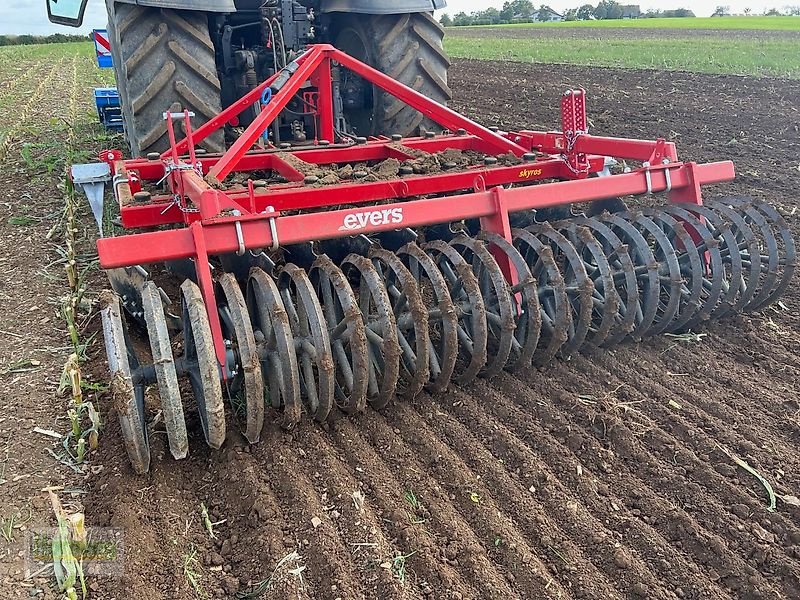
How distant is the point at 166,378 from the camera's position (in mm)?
2477

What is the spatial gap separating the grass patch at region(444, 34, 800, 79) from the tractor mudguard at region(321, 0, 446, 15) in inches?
415

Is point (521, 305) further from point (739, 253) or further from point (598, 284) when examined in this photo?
point (739, 253)

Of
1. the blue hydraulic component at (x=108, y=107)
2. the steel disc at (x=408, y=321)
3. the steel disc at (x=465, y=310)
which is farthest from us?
the blue hydraulic component at (x=108, y=107)

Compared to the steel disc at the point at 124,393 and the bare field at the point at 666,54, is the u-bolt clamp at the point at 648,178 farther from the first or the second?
the bare field at the point at 666,54

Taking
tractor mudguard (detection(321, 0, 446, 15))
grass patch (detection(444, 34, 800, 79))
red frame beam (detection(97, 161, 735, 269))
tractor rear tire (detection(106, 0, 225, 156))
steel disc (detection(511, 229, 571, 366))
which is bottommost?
steel disc (detection(511, 229, 571, 366))

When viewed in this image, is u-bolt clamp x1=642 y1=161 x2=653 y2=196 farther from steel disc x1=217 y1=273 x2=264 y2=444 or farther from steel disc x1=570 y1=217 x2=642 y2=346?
steel disc x1=217 y1=273 x2=264 y2=444

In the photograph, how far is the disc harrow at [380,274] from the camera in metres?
2.65

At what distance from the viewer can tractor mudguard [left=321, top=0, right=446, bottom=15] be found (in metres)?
4.81

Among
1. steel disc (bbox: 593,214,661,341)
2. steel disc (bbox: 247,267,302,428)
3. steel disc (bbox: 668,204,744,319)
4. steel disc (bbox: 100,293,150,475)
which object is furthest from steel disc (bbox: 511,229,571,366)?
steel disc (bbox: 100,293,150,475)

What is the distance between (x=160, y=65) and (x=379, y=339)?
2.39 m

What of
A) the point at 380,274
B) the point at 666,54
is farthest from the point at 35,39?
the point at 380,274

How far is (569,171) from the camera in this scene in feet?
12.9

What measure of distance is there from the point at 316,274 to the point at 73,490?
141 centimetres

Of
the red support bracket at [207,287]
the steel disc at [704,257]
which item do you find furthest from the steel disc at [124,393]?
the steel disc at [704,257]
